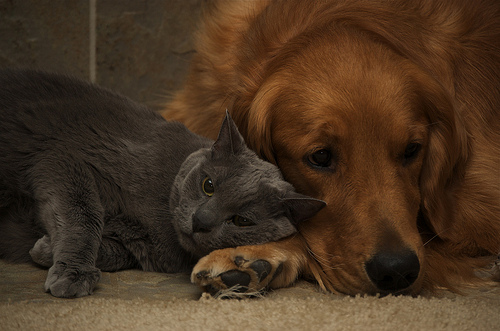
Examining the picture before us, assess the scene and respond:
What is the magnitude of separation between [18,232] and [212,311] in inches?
35.8

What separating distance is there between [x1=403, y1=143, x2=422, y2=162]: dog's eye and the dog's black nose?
16.8 inches

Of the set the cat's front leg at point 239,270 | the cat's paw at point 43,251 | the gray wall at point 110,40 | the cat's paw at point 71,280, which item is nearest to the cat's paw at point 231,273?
the cat's front leg at point 239,270

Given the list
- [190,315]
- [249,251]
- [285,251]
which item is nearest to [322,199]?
[285,251]

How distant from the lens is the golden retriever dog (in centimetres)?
192

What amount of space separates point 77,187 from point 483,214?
1.61 metres

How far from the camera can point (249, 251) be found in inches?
74.1

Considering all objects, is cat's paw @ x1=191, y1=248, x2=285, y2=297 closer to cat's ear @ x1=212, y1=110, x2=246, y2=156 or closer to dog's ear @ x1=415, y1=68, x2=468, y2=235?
cat's ear @ x1=212, y1=110, x2=246, y2=156

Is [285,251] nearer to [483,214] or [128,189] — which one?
[128,189]

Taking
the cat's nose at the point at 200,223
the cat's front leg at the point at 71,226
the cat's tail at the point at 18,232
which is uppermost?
the cat's nose at the point at 200,223

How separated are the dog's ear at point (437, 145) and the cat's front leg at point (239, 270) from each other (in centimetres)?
69

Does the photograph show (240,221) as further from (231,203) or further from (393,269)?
(393,269)

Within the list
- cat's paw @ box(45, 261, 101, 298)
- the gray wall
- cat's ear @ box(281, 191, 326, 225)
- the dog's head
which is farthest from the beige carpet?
the gray wall

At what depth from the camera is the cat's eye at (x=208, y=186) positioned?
1.94 meters

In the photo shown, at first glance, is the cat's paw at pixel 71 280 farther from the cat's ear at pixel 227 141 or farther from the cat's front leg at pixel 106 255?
the cat's ear at pixel 227 141
